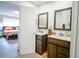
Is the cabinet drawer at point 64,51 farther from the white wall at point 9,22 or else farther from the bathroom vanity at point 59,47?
the white wall at point 9,22

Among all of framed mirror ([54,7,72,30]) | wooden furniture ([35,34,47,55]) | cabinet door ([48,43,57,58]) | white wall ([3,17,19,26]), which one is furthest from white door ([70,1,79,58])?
white wall ([3,17,19,26])

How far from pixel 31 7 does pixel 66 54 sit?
2.62 meters

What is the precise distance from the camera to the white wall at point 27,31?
13.6ft

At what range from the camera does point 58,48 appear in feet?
9.66

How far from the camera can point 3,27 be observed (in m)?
9.59

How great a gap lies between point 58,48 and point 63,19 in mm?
1114

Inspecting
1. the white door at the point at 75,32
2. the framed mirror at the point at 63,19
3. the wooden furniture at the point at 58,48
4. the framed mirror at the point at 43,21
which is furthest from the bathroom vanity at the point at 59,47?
the white door at the point at 75,32

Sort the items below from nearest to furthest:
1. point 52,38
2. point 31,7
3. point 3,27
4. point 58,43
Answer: point 58,43
point 52,38
point 31,7
point 3,27

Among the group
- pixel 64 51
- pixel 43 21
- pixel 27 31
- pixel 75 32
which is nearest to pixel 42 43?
pixel 27 31

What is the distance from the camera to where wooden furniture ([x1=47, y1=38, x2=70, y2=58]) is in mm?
2646

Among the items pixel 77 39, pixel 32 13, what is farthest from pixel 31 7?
pixel 77 39

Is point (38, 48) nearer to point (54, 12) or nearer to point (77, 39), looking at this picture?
point (54, 12)

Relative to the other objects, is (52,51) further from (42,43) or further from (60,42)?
(42,43)

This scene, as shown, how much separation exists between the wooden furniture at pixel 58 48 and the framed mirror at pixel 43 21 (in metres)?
1.27
